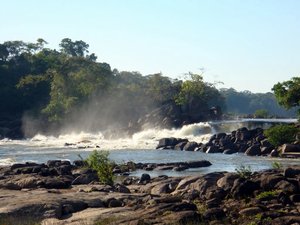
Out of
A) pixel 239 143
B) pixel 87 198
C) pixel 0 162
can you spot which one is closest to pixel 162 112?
pixel 239 143

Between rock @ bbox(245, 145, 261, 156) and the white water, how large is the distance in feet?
3.51

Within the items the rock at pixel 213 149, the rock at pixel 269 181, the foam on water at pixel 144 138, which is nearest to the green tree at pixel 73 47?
the foam on water at pixel 144 138

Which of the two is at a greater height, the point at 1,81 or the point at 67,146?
the point at 1,81

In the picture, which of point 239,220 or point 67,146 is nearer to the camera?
point 239,220

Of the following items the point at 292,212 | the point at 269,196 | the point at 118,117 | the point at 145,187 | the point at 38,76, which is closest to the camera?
the point at 292,212

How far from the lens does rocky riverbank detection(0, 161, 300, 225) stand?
18953 mm

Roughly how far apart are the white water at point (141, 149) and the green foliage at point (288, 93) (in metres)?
9.50

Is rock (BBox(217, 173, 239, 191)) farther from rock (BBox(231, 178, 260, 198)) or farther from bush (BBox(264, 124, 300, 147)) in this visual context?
bush (BBox(264, 124, 300, 147))

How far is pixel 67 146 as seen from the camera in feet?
265

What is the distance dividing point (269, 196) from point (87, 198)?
24.4ft

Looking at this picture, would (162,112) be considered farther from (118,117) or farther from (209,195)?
(209,195)

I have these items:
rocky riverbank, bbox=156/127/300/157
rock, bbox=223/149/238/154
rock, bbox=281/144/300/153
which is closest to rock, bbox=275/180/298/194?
rocky riverbank, bbox=156/127/300/157

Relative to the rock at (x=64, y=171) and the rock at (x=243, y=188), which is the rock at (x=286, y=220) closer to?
the rock at (x=243, y=188)

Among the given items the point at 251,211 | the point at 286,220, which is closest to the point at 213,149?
the point at 251,211
